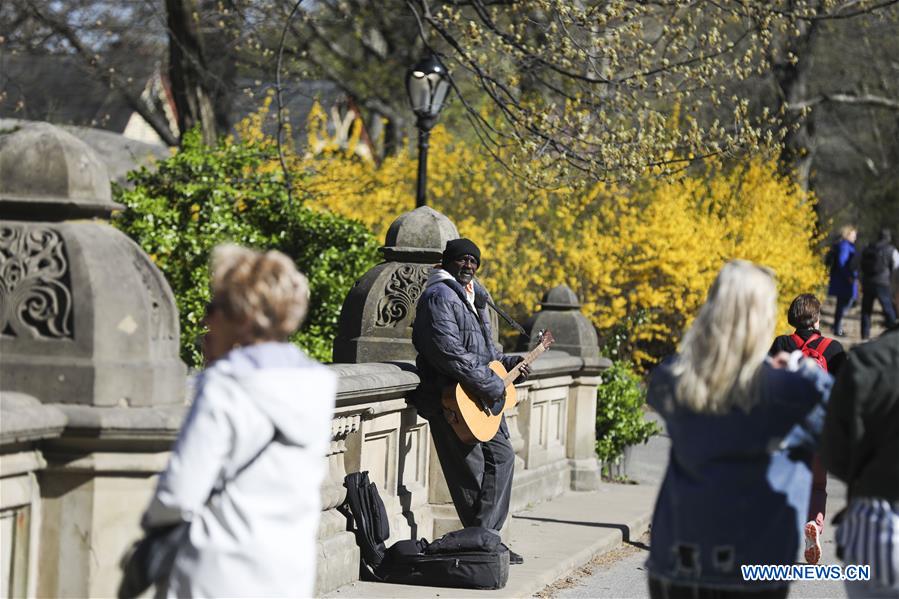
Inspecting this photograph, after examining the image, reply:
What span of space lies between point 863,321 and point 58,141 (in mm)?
20447

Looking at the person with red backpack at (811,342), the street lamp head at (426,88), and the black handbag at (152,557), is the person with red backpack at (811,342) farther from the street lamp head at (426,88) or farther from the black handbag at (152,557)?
the black handbag at (152,557)

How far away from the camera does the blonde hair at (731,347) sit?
3957 mm

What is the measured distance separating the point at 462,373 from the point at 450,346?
170mm

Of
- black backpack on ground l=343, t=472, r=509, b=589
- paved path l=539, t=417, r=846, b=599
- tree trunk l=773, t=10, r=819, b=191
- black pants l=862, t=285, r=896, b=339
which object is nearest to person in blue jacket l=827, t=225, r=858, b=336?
black pants l=862, t=285, r=896, b=339

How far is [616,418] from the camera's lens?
42.9ft

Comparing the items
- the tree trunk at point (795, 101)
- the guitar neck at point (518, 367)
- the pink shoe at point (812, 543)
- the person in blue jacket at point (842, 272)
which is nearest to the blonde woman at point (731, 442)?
the guitar neck at point (518, 367)

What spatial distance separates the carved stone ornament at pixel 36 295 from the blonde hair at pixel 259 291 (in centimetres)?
131

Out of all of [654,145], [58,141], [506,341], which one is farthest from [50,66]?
[58,141]

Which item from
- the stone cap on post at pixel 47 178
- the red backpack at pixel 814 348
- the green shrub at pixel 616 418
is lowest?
the green shrub at pixel 616 418

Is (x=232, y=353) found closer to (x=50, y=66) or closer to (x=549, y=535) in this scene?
(x=549, y=535)

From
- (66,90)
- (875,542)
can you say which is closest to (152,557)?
(875,542)

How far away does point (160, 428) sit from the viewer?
15.2ft

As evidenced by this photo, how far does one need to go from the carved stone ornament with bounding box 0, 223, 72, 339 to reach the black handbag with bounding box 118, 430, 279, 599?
138 cm

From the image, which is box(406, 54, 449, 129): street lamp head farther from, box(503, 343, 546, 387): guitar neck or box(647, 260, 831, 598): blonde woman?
box(647, 260, 831, 598): blonde woman
